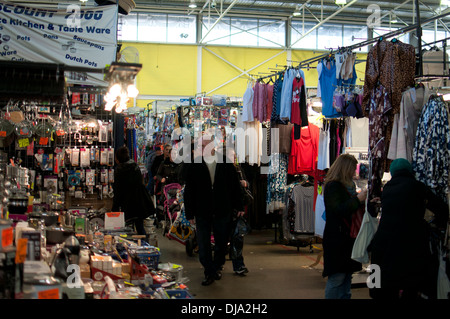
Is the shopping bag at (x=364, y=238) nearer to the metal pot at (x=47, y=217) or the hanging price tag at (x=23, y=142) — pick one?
the metal pot at (x=47, y=217)

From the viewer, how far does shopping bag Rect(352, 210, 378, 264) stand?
415 centimetres

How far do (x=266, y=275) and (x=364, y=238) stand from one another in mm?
2326

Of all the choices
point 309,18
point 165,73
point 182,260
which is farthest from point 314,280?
point 309,18

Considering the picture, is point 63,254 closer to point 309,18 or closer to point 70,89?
point 70,89

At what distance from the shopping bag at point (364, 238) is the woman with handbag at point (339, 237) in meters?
0.07

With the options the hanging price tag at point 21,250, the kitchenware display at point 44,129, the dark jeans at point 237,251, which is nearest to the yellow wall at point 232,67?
the kitchenware display at point 44,129

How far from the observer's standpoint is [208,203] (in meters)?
5.73

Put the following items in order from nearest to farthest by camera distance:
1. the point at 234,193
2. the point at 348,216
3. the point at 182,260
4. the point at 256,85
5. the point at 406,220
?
the point at 406,220, the point at 348,216, the point at 234,193, the point at 182,260, the point at 256,85

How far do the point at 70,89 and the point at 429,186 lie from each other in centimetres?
313

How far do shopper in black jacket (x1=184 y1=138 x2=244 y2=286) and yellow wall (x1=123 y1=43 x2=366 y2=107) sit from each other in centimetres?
1344

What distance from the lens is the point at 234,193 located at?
592cm

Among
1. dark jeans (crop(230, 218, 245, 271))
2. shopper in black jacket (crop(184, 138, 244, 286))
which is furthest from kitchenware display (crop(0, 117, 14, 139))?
dark jeans (crop(230, 218, 245, 271))

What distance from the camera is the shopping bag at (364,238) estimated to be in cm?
415

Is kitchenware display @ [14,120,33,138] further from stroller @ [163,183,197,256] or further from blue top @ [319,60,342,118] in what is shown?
blue top @ [319,60,342,118]
